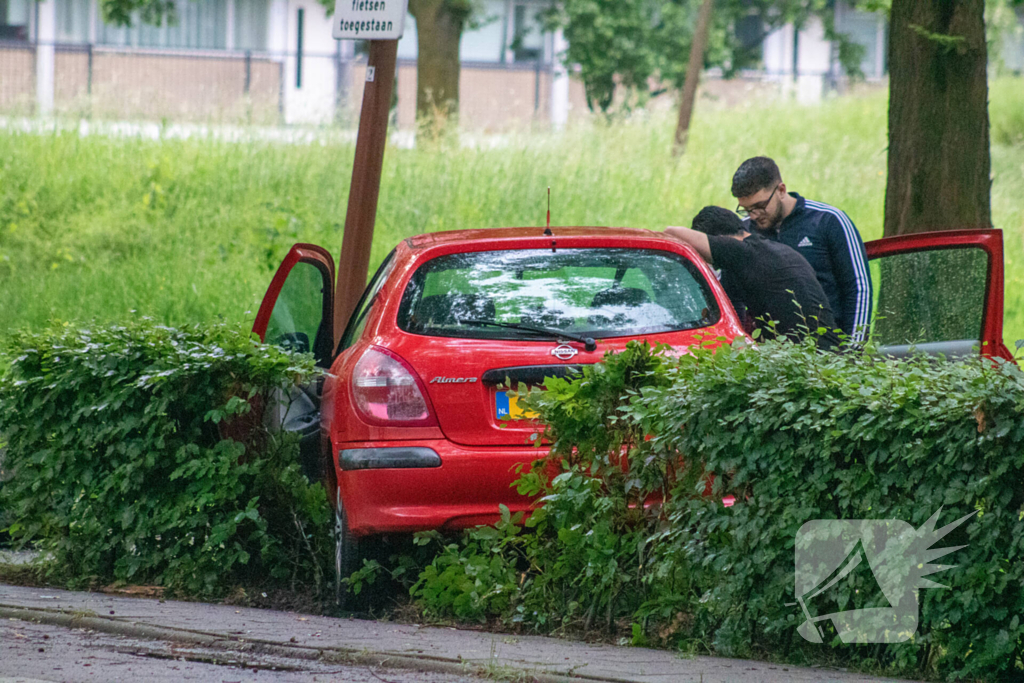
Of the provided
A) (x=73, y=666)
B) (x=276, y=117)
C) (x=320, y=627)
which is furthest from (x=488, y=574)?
(x=276, y=117)

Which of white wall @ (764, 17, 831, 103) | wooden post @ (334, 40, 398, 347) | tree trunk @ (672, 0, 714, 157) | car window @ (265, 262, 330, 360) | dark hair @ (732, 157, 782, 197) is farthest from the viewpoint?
white wall @ (764, 17, 831, 103)

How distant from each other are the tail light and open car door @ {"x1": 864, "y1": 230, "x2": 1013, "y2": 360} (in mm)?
2180

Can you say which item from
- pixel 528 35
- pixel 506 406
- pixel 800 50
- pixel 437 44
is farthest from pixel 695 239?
pixel 800 50

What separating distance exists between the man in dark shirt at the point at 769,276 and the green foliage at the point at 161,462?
1971 mm

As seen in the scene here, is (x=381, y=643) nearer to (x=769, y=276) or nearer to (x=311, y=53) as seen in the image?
(x=769, y=276)

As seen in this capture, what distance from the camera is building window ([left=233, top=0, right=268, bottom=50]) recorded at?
30500 mm

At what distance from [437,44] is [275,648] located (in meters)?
13.8

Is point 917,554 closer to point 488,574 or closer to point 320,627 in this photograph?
point 488,574

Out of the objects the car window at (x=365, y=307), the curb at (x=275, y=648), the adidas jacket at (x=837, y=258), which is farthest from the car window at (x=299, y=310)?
the adidas jacket at (x=837, y=258)

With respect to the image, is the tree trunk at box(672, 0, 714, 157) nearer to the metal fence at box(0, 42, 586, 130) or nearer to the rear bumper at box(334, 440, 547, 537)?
the metal fence at box(0, 42, 586, 130)

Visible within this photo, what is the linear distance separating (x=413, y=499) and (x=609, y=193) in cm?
1062

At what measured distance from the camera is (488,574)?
5254 mm

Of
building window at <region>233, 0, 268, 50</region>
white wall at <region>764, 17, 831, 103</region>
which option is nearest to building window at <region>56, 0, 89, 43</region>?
building window at <region>233, 0, 268, 50</region>

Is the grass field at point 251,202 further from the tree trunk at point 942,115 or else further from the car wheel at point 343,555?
the car wheel at point 343,555
